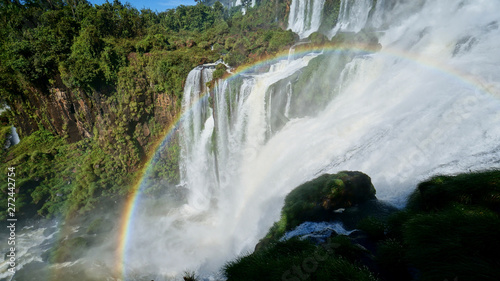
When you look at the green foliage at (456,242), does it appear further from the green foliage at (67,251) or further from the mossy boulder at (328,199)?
the green foliage at (67,251)

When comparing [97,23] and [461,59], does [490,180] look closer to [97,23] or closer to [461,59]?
[461,59]

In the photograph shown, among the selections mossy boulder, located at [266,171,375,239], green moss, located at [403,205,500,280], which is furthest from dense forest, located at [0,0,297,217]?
green moss, located at [403,205,500,280]

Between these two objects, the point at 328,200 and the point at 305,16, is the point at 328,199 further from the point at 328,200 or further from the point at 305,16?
the point at 305,16

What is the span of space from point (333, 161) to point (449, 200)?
561cm

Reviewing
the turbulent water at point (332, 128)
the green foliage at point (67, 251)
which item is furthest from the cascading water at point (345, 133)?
the green foliage at point (67, 251)

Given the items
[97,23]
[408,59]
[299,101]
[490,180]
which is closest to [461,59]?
[408,59]

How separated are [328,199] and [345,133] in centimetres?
474

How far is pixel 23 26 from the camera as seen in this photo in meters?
24.2

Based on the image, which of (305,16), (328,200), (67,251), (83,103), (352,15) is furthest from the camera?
(305,16)

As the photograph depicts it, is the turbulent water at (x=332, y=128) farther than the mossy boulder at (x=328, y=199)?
Yes

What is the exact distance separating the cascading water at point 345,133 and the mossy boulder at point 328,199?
39.2 inches

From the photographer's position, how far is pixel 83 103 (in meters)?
23.0

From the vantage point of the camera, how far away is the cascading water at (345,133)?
794cm

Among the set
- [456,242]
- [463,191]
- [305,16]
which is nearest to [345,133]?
[463,191]
